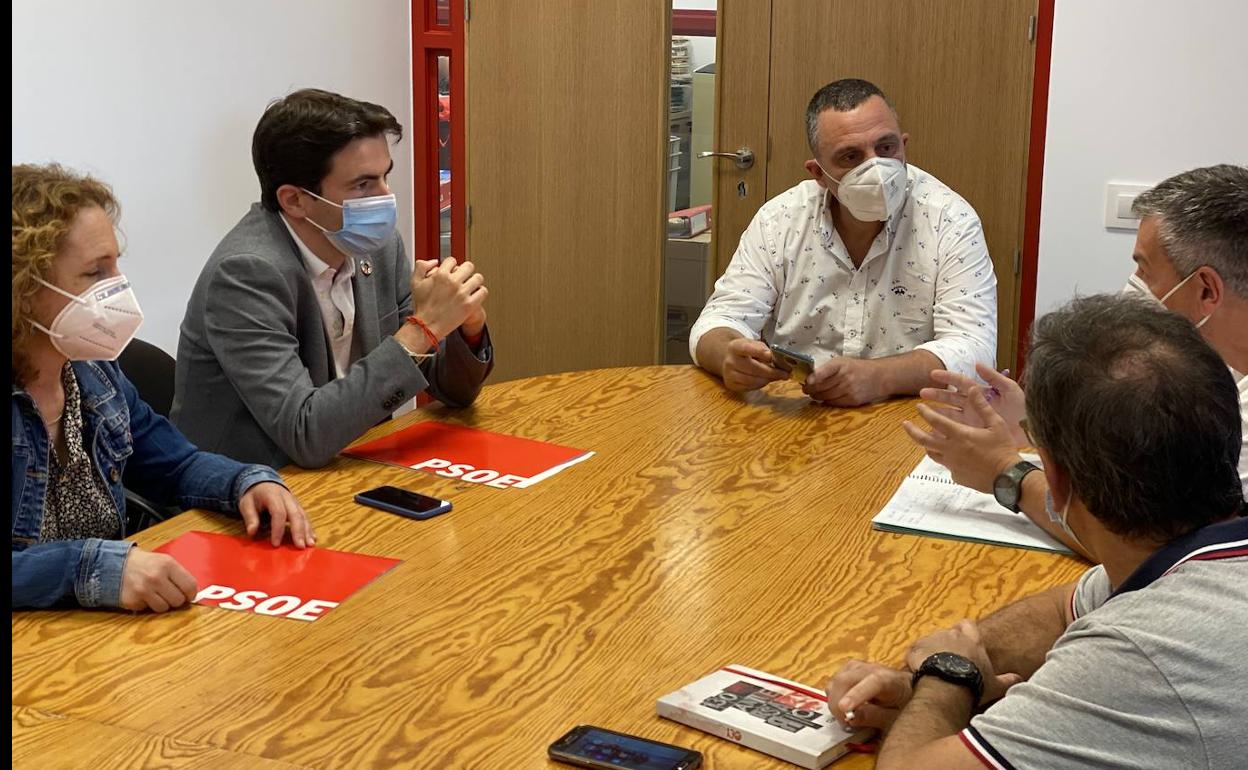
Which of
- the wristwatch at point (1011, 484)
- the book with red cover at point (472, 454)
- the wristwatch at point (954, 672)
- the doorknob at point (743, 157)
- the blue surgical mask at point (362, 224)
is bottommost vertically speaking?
the book with red cover at point (472, 454)

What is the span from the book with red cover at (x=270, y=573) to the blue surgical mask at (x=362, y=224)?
31.0 inches

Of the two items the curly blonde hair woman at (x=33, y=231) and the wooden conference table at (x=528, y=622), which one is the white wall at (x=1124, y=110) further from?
the curly blonde hair woman at (x=33, y=231)

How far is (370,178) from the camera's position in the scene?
2.59 meters

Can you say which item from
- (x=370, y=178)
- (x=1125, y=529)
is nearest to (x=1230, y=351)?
(x=1125, y=529)

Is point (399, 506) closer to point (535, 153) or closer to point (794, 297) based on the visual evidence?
point (794, 297)

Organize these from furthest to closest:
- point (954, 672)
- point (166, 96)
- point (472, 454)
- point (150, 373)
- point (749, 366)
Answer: point (166, 96) < point (749, 366) < point (150, 373) < point (472, 454) < point (954, 672)

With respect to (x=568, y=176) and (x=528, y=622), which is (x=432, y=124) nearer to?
(x=568, y=176)

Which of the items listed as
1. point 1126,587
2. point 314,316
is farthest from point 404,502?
point 1126,587

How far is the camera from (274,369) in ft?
7.59

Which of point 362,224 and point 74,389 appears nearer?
point 74,389

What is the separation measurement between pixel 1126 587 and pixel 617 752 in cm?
49

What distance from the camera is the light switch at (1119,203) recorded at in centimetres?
390

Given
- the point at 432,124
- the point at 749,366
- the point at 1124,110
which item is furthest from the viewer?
the point at 432,124

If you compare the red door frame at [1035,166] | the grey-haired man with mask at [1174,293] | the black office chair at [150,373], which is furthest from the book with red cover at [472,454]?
the red door frame at [1035,166]
